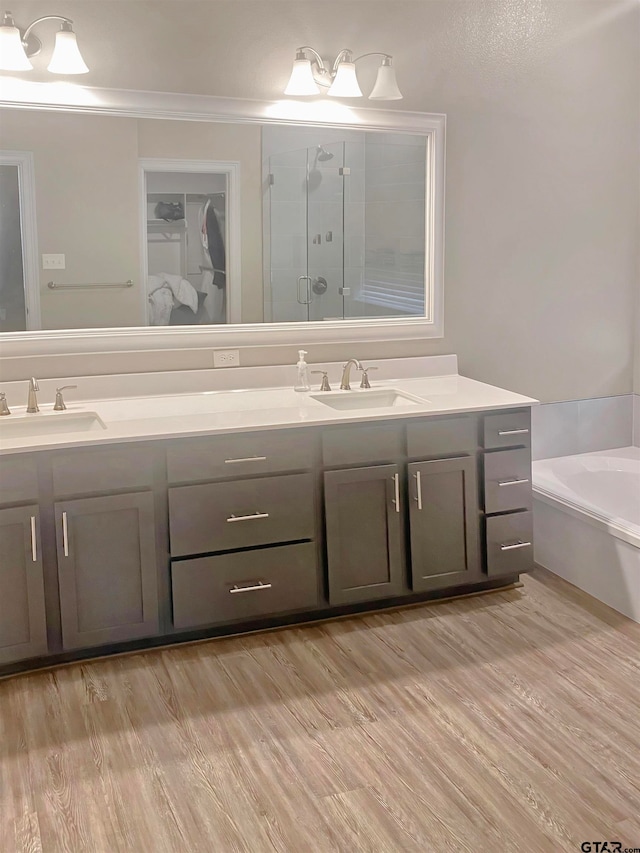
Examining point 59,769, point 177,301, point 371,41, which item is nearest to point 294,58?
point 371,41

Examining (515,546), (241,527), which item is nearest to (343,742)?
(241,527)

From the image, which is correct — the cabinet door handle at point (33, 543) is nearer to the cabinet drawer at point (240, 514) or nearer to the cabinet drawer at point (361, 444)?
the cabinet drawer at point (240, 514)

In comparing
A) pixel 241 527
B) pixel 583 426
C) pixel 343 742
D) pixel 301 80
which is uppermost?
pixel 301 80

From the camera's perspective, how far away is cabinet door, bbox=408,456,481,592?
3.25 metres

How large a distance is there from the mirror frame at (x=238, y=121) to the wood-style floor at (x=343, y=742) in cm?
113

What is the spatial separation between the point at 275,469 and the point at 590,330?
6.36 ft

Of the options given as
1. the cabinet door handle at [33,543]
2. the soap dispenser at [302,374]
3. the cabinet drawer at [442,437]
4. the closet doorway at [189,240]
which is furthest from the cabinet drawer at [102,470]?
the cabinet drawer at [442,437]

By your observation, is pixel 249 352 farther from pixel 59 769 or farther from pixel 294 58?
pixel 59 769

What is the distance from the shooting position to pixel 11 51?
9.45 ft

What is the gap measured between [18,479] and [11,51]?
140cm

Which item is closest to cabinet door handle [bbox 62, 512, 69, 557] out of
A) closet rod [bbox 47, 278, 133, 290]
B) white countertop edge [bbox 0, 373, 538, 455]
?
white countertop edge [bbox 0, 373, 538, 455]

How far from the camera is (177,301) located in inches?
131

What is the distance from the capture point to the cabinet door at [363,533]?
313cm

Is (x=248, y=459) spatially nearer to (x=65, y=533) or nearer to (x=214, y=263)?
(x=65, y=533)
